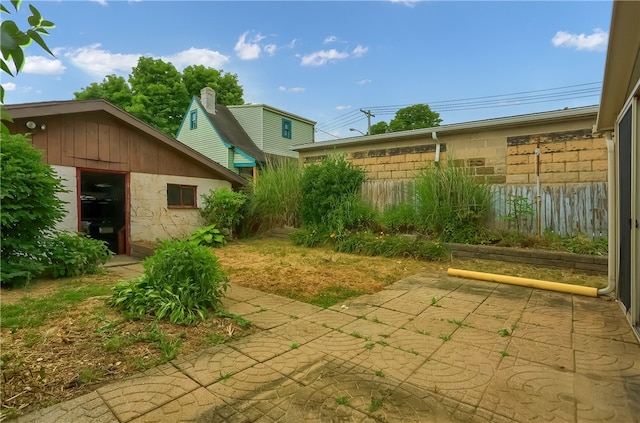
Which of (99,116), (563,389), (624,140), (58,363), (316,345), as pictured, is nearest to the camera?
(563,389)

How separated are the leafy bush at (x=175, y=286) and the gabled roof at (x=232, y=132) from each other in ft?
34.9

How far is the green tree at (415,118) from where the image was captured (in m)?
29.8

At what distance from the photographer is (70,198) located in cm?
643

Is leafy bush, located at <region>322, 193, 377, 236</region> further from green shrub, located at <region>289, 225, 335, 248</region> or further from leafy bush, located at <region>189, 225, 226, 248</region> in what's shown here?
leafy bush, located at <region>189, 225, 226, 248</region>

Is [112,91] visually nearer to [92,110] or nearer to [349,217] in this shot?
[92,110]

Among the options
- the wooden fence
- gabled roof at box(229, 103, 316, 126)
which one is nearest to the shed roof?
the wooden fence

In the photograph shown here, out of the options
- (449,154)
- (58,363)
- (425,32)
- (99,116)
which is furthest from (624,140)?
(99,116)

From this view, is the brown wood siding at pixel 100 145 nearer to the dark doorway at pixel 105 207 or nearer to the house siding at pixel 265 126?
the dark doorway at pixel 105 207

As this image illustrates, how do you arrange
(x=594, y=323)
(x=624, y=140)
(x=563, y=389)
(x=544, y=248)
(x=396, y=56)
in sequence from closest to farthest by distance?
(x=563, y=389)
(x=594, y=323)
(x=624, y=140)
(x=544, y=248)
(x=396, y=56)

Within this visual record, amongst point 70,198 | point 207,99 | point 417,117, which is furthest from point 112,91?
point 417,117

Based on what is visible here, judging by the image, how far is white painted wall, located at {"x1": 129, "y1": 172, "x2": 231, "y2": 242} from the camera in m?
7.57

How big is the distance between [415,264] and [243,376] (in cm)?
437

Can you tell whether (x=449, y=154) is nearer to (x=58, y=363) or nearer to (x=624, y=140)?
(x=624, y=140)

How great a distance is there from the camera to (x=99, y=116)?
6.91 m
